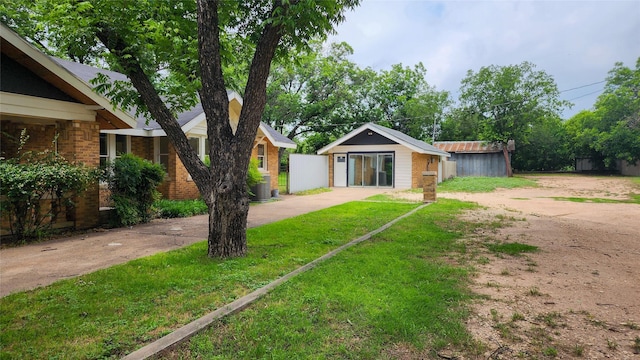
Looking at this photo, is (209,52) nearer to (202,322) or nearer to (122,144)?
(202,322)

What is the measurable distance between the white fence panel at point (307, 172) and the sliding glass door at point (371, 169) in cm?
165

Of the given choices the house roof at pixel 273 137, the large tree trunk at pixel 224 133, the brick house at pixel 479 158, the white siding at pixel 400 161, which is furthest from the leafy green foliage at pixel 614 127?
the large tree trunk at pixel 224 133

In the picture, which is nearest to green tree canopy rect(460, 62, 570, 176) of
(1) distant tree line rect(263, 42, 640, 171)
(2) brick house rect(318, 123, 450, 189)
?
(1) distant tree line rect(263, 42, 640, 171)

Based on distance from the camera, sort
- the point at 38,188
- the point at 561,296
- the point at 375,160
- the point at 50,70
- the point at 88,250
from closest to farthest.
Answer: the point at 561,296, the point at 88,250, the point at 38,188, the point at 50,70, the point at 375,160

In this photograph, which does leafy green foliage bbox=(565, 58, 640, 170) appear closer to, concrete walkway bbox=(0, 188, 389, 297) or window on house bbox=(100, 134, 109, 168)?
concrete walkway bbox=(0, 188, 389, 297)

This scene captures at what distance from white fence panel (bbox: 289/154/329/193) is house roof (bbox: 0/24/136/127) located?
1078cm

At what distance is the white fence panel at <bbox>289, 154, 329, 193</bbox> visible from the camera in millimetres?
18969

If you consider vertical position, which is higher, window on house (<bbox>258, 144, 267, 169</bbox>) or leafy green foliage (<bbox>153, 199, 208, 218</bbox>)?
window on house (<bbox>258, 144, 267, 169</bbox>)

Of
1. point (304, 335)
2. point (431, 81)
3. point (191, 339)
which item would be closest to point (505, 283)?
point (304, 335)

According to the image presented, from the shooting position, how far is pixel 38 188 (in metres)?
6.80

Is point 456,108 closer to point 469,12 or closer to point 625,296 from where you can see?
point 469,12

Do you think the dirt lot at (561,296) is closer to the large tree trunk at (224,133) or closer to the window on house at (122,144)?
the large tree trunk at (224,133)

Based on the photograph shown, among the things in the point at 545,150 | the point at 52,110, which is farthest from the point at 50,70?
the point at 545,150

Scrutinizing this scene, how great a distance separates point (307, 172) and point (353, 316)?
55.9ft
